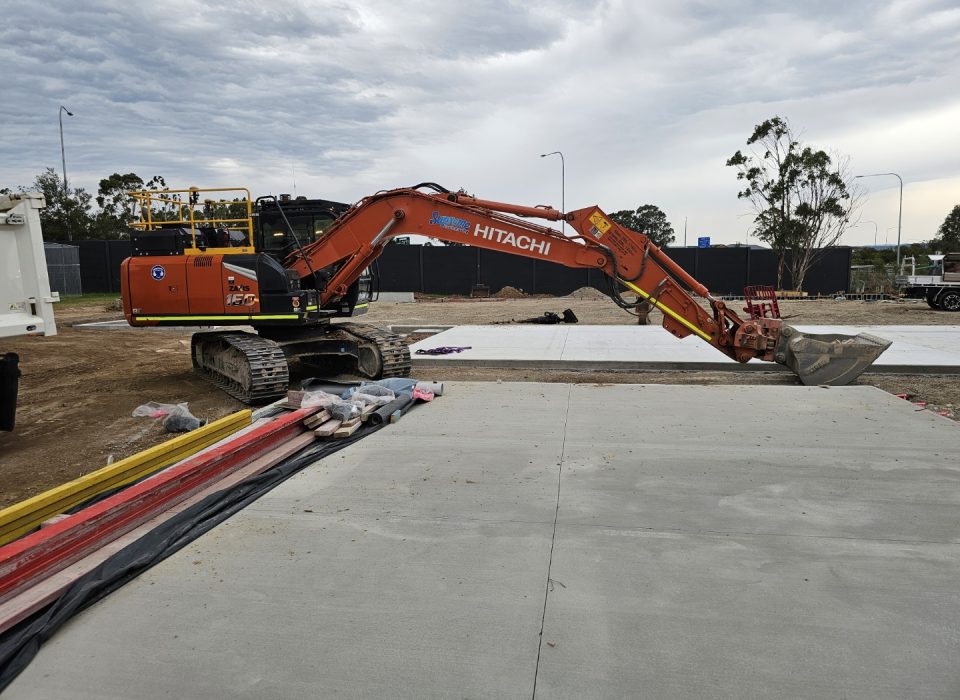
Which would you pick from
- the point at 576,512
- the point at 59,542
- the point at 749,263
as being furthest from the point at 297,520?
the point at 749,263

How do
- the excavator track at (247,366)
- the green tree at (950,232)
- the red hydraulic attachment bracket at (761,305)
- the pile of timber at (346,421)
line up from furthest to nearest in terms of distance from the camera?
1. the green tree at (950,232)
2. the red hydraulic attachment bracket at (761,305)
3. the excavator track at (247,366)
4. the pile of timber at (346,421)

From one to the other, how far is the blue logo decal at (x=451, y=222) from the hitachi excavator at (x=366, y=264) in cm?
1

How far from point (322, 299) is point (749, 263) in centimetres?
3652

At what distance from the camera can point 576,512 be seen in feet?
14.5

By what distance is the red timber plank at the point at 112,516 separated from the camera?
11.3 feet

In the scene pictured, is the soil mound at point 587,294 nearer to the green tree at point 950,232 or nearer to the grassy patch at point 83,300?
the grassy patch at point 83,300

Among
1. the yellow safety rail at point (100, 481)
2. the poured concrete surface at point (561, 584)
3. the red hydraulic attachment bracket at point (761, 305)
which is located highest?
the red hydraulic attachment bracket at point (761, 305)

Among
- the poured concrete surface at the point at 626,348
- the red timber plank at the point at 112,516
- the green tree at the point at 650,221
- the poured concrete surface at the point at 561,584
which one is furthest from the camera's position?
the green tree at the point at 650,221

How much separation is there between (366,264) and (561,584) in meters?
7.00

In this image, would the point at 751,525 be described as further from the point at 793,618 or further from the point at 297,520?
the point at 297,520

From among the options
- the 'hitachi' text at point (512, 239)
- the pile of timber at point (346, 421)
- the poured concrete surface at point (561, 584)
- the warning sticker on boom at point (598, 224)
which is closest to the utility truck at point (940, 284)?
the warning sticker on boom at point (598, 224)

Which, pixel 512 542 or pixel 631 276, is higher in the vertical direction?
pixel 631 276

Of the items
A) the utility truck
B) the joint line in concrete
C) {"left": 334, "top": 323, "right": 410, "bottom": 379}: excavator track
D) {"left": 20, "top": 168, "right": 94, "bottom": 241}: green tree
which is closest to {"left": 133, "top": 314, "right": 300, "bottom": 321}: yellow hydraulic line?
{"left": 334, "top": 323, "right": 410, "bottom": 379}: excavator track

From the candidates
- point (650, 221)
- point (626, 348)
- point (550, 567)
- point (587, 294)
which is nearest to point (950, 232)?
point (650, 221)
